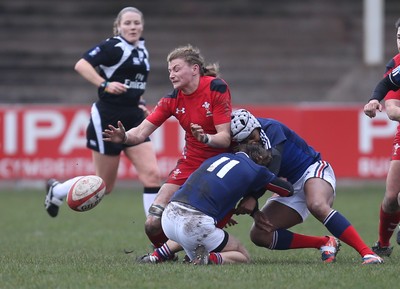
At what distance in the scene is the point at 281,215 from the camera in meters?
7.61

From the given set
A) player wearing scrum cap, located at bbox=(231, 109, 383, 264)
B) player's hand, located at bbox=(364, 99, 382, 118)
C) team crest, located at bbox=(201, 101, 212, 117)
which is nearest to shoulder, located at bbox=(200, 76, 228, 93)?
team crest, located at bbox=(201, 101, 212, 117)

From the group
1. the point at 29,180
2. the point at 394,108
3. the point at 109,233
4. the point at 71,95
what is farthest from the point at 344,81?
the point at 394,108

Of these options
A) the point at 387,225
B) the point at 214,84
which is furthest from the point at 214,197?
the point at 387,225

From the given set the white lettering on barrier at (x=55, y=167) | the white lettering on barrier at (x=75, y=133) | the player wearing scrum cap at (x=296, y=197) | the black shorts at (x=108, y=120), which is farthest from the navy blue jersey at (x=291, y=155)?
the white lettering on barrier at (x=75, y=133)

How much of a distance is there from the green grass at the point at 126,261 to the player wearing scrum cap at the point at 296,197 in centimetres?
17

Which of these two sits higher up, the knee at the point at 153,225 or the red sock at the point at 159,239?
the knee at the point at 153,225

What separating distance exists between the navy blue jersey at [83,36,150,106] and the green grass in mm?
1451

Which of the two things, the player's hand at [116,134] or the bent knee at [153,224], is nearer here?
the player's hand at [116,134]

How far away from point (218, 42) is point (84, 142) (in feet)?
22.6

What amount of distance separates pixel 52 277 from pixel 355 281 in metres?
1.98

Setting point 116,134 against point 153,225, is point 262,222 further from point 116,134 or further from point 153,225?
point 116,134

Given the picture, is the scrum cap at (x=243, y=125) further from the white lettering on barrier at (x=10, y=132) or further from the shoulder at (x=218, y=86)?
the white lettering on barrier at (x=10, y=132)

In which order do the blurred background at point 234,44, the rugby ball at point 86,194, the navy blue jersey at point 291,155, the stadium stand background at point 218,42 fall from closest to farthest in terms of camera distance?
the navy blue jersey at point 291,155 → the rugby ball at point 86,194 → the blurred background at point 234,44 → the stadium stand background at point 218,42

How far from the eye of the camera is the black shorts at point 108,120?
927 cm
